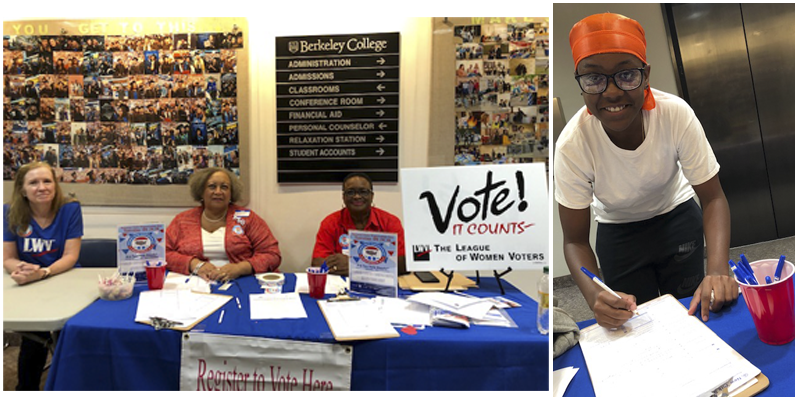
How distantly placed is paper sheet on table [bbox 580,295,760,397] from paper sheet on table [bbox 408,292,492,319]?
1.66 feet

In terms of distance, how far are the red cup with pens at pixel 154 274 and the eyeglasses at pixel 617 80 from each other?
1465 mm

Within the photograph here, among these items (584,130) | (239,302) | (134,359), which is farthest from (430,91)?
(134,359)

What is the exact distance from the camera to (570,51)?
0.91m

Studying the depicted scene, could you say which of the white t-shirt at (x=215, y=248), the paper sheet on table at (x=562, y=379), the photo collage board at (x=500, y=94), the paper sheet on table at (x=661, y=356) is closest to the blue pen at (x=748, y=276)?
the paper sheet on table at (x=661, y=356)

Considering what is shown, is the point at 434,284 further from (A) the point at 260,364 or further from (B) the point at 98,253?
(B) the point at 98,253

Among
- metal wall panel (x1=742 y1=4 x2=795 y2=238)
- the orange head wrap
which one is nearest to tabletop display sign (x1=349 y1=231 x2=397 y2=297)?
the orange head wrap

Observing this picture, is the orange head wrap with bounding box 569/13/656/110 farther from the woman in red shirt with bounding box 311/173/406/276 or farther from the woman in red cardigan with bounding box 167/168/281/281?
the woman in red cardigan with bounding box 167/168/281/281

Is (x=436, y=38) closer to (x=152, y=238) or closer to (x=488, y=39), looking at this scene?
(x=488, y=39)

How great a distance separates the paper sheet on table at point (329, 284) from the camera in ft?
5.61

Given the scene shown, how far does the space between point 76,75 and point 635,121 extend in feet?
8.88

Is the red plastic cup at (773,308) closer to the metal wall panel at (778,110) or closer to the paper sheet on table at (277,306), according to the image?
the metal wall panel at (778,110)

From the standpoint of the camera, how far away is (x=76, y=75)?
2.54 meters

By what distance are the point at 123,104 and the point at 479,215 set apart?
81.1 inches

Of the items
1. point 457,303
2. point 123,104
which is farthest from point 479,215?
point 123,104
